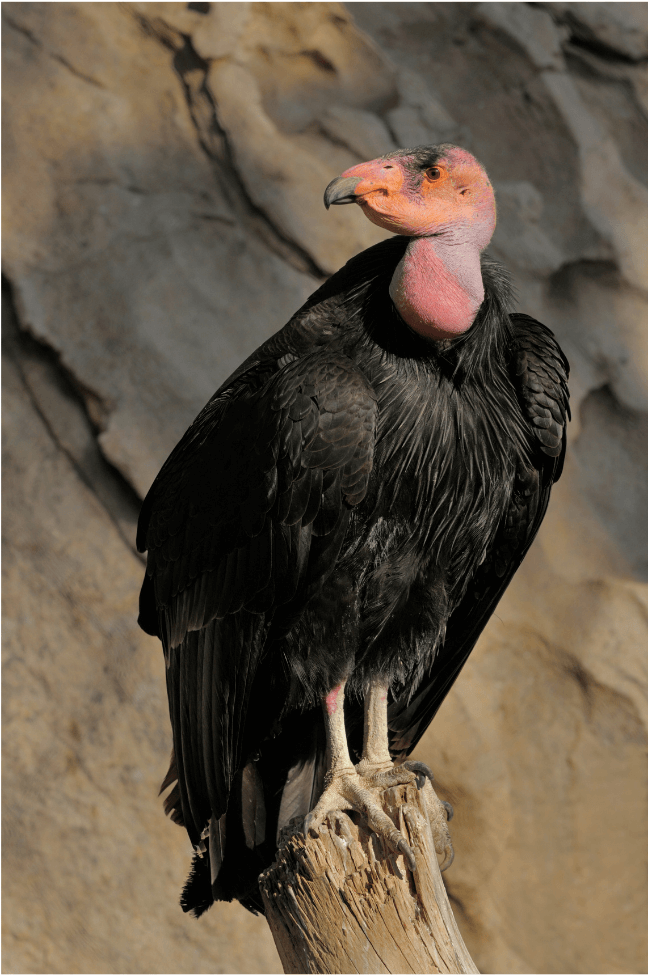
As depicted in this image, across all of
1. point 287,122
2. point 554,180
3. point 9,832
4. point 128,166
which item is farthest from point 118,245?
point 9,832

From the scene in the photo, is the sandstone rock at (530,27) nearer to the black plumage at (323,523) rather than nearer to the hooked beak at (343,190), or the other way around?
the black plumage at (323,523)

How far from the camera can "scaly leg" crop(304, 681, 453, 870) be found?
1.86 m

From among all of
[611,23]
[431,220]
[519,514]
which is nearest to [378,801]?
[519,514]

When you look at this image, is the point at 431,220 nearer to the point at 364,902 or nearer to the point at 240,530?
the point at 240,530

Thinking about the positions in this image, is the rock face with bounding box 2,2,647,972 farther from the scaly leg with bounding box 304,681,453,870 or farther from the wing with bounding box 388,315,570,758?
the scaly leg with bounding box 304,681,453,870

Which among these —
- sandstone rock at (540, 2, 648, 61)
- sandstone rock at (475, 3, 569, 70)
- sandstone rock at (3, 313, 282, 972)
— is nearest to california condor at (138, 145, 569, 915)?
sandstone rock at (3, 313, 282, 972)

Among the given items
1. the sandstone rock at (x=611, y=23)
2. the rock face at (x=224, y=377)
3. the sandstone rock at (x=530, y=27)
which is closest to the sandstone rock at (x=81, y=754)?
the rock face at (x=224, y=377)

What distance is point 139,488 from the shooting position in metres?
4.05

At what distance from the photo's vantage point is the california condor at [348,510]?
1.83m

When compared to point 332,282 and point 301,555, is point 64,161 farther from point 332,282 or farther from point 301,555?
point 301,555

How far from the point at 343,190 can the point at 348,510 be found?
62 centimetres

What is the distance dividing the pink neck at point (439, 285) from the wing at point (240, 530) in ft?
0.58

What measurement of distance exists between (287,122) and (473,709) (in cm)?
290

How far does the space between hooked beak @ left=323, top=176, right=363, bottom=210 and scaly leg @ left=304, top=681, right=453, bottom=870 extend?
1.03m
